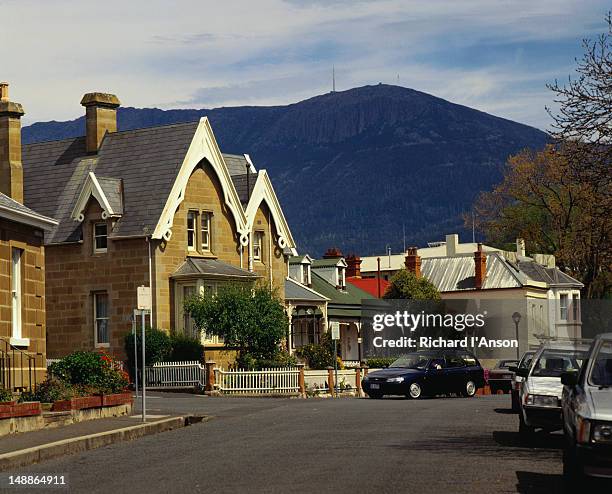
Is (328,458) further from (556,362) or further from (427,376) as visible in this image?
(427,376)

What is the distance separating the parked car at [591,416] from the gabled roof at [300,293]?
47256 mm

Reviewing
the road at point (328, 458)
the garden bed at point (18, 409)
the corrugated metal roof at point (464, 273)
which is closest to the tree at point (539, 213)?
the corrugated metal roof at point (464, 273)

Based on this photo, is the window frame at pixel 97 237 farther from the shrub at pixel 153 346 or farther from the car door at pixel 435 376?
the car door at pixel 435 376

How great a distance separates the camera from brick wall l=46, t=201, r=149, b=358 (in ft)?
169

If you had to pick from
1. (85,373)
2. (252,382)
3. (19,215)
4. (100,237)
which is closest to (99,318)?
(100,237)

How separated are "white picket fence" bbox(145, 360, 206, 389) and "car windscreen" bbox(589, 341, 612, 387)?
3124cm

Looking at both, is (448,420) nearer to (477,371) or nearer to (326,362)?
(477,371)

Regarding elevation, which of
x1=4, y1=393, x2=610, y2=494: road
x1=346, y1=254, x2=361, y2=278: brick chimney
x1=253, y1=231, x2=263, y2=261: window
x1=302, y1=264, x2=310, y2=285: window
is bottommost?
x1=4, y1=393, x2=610, y2=494: road

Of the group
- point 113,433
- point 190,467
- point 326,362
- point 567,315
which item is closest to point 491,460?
point 190,467

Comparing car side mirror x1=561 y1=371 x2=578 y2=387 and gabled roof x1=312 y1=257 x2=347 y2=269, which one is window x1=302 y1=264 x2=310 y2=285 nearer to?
gabled roof x1=312 y1=257 x2=347 y2=269

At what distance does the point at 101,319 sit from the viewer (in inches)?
2078

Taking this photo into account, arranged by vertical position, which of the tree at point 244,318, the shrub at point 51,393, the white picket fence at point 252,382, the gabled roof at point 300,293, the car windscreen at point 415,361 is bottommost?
the white picket fence at point 252,382

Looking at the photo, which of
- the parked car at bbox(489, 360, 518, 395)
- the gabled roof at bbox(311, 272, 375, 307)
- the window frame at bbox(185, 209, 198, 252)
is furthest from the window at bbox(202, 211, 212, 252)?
the gabled roof at bbox(311, 272, 375, 307)

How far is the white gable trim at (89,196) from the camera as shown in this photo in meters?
51.8
